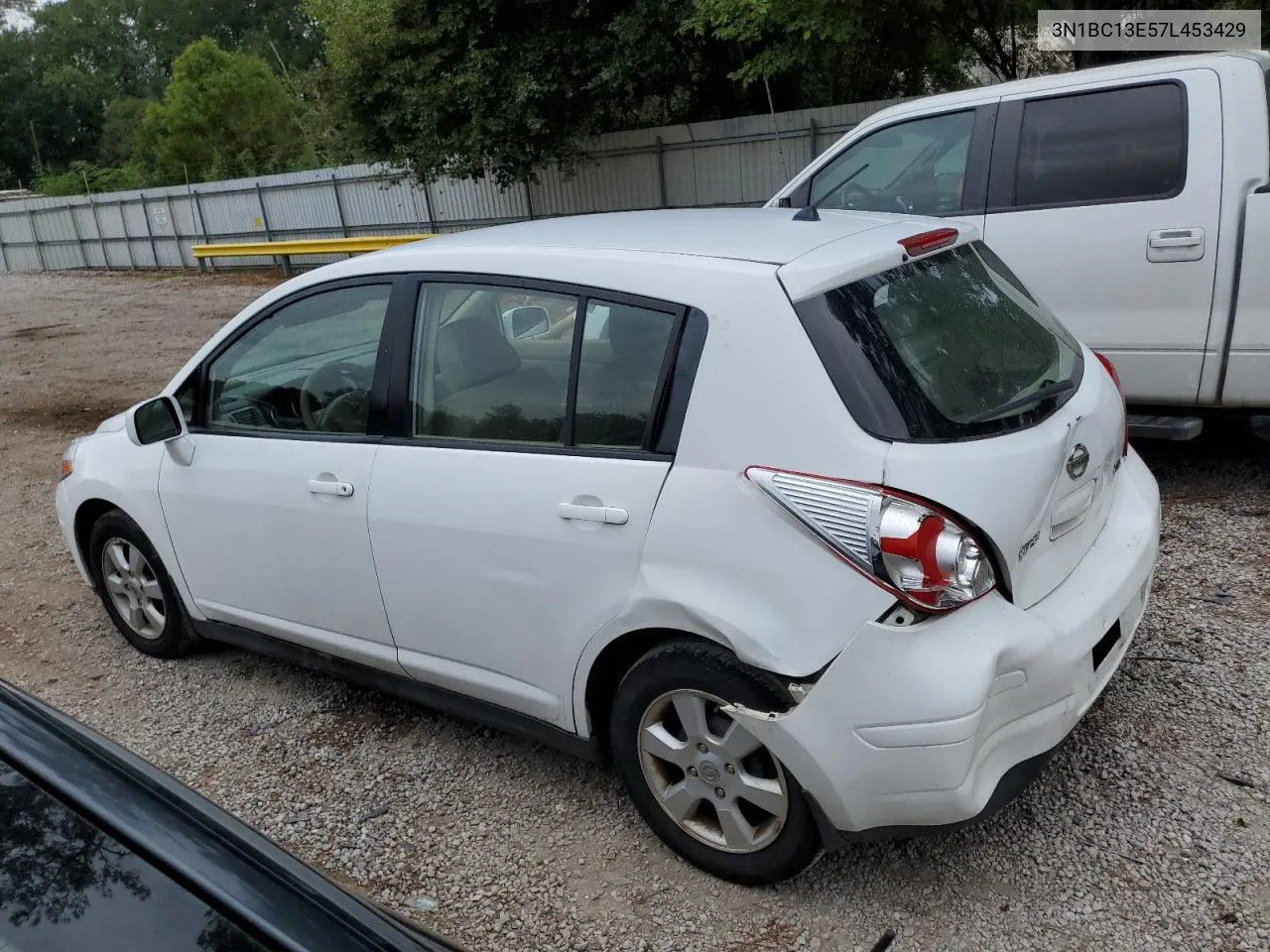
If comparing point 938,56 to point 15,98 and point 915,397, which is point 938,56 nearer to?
point 915,397

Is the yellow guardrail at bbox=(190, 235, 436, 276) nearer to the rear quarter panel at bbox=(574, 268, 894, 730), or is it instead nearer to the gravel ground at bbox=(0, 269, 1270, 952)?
the gravel ground at bbox=(0, 269, 1270, 952)

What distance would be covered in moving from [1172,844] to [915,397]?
1.45 m

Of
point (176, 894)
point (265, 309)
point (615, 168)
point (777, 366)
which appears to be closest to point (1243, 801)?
point (777, 366)

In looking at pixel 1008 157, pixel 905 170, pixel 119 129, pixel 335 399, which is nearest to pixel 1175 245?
pixel 1008 157

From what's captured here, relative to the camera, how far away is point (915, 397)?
8.17ft

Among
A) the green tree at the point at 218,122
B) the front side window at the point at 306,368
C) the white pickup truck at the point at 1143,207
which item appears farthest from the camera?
the green tree at the point at 218,122

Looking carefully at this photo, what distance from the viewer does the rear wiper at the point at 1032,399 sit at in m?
2.57

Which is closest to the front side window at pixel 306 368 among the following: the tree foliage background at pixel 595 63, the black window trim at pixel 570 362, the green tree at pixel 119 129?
the black window trim at pixel 570 362

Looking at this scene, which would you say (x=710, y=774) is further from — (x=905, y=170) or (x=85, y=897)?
(x=905, y=170)

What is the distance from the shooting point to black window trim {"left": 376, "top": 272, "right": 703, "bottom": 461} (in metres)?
2.67

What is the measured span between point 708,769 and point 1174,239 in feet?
11.5

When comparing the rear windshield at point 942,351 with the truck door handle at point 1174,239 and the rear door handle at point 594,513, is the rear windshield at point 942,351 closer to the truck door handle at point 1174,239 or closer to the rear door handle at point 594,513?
the rear door handle at point 594,513

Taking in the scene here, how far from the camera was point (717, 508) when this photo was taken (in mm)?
2502

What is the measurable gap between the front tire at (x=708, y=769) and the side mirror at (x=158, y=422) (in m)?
2.06
